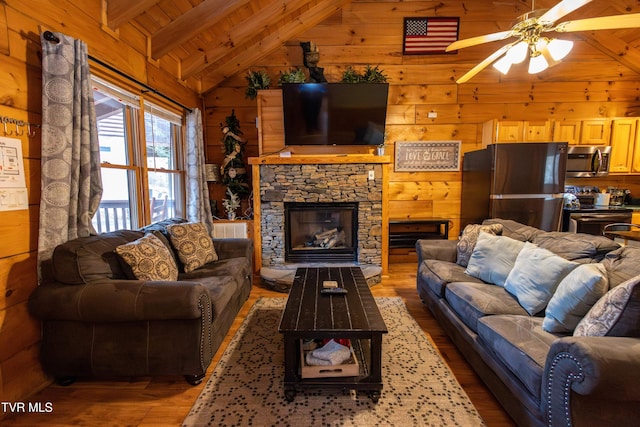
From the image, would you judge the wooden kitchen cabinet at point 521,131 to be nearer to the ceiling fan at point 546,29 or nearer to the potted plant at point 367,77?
the potted plant at point 367,77

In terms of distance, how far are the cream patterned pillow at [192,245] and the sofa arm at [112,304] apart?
87 cm

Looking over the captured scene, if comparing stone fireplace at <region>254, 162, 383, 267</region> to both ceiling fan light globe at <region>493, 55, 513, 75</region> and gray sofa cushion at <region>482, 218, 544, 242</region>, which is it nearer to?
gray sofa cushion at <region>482, 218, 544, 242</region>

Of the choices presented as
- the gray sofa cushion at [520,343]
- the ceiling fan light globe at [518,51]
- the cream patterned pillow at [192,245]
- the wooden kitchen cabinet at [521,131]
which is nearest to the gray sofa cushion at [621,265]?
the gray sofa cushion at [520,343]

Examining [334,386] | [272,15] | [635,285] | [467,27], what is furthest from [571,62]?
[334,386]

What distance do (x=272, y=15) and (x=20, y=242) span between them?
3230mm

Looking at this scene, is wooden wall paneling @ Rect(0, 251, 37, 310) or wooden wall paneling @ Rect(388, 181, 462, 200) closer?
wooden wall paneling @ Rect(0, 251, 37, 310)

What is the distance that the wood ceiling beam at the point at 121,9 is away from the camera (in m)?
2.32

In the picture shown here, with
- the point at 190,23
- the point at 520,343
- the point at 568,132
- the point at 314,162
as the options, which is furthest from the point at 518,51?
the point at 190,23

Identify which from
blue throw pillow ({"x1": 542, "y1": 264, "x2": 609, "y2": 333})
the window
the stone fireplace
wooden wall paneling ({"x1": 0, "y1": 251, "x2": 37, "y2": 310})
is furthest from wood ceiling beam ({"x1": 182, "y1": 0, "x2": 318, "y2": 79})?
blue throw pillow ({"x1": 542, "y1": 264, "x2": 609, "y2": 333})

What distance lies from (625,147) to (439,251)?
3493 mm

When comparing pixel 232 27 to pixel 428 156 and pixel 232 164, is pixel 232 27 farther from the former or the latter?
pixel 428 156

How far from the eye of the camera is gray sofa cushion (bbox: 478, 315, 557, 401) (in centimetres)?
133

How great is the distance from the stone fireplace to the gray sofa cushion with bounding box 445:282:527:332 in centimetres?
163

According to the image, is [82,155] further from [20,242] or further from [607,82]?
[607,82]
